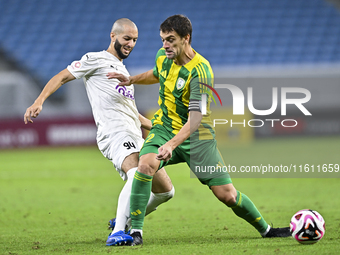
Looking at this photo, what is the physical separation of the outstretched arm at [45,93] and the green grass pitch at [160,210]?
3.78 feet

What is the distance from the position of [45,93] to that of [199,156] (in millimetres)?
1546

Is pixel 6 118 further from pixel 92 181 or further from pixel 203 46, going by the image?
pixel 203 46

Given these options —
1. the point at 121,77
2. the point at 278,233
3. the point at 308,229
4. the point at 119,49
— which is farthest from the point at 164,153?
the point at 119,49

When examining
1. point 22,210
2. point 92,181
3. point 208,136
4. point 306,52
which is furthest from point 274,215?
point 306,52

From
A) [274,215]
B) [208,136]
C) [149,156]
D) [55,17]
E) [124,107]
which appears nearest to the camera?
[149,156]

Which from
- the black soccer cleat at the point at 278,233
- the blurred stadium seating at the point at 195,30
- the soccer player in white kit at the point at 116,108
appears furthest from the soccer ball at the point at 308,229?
the blurred stadium seating at the point at 195,30

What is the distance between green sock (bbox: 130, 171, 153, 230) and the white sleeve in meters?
1.31

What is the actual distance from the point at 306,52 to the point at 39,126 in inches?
466

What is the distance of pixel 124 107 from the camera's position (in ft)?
16.2

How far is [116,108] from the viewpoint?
16.0 ft

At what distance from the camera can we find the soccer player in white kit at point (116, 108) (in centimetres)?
454

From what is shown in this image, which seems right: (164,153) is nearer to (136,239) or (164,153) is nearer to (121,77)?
(136,239)

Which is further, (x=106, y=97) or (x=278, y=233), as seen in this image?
(x=106, y=97)

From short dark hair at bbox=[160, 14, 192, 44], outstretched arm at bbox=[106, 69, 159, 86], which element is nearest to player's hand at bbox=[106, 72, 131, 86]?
outstretched arm at bbox=[106, 69, 159, 86]
